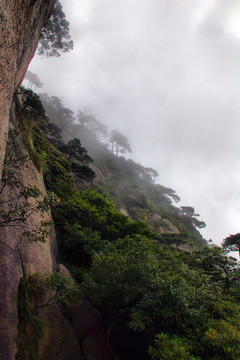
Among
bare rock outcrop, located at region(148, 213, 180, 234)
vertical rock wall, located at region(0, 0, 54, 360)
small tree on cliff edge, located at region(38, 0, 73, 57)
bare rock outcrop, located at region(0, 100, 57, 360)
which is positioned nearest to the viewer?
vertical rock wall, located at region(0, 0, 54, 360)

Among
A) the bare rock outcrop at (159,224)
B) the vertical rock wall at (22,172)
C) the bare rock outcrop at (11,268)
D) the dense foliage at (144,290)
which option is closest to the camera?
the vertical rock wall at (22,172)

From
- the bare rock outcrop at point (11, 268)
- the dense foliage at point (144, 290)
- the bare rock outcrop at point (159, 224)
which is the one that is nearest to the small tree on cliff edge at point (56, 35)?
the dense foliage at point (144, 290)

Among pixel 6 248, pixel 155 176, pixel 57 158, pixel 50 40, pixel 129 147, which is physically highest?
pixel 129 147

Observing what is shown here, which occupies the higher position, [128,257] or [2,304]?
[128,257]

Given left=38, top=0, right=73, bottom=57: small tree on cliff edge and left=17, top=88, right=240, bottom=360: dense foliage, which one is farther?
left=38, top=0, right=73, bottom=57: small tree on cliff edge

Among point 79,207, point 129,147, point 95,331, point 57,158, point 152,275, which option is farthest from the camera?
point 129,147

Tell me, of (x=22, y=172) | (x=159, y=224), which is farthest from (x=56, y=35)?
(x=159, y=224)

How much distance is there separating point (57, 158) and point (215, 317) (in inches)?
716

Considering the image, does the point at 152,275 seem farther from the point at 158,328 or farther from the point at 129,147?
the point at 129,147

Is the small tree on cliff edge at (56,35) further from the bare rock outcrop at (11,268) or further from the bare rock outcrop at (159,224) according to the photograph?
the bare rock outcrop at (159,224)

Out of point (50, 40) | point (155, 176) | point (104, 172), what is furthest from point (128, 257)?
point (155, 176)

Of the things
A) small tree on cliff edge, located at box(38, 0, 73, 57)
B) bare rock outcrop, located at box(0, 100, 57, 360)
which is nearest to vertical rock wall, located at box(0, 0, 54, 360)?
bare rock outcrop, located at box(0, 100, 57, 360)

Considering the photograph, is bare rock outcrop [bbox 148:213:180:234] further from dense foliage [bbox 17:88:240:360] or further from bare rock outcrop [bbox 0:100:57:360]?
bare rock outcrop [bbox 0:100:57:360]

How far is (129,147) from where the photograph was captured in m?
60.1
